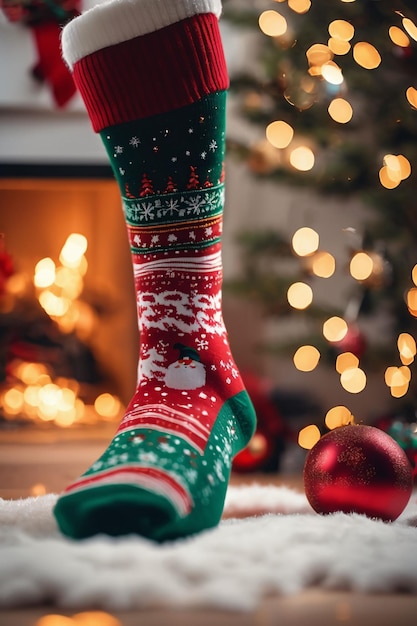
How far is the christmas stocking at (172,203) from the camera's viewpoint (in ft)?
2.20

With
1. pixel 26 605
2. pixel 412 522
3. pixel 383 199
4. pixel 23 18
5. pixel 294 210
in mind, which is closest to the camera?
pixel 26 605

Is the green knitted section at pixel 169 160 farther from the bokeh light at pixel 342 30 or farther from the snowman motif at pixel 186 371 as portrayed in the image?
the bokeh light at pixel 342 30

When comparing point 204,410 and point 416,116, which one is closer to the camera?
point 204,410

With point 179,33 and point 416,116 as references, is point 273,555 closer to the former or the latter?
point 179,33

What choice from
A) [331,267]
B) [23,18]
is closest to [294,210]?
[331,267]

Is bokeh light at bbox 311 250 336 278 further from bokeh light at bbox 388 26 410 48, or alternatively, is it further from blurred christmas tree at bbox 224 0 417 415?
bokeh light at bbox 388 26 410 48

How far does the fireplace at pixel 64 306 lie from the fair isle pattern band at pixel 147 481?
3.64ft

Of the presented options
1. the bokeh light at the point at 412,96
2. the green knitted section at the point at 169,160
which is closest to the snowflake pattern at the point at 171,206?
the green knitted section at the point at 169,160

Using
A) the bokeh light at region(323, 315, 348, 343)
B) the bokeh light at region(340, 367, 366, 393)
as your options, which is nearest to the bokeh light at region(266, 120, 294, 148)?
the bokeh light at region(323, 315, 348, 343)

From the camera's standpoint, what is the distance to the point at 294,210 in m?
1.64

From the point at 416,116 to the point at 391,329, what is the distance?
41 cm

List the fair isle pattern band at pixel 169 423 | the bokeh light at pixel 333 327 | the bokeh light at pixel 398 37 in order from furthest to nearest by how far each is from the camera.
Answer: the bokeh light at pixel 333 327 < the bokeh light at pixel 398 37 < the fair isle pattern band at pixel 169 423

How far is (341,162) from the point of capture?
1.38 metres

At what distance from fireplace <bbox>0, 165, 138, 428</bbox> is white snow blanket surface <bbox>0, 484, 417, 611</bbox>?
1110 mm
